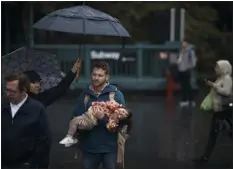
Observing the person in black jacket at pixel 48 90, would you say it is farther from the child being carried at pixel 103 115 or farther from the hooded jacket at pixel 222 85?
the hooded jacket at pixel 222 85

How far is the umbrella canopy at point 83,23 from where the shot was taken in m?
4.95

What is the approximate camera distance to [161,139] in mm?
9070

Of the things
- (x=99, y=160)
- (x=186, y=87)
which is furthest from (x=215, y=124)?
(x=186, y=87)

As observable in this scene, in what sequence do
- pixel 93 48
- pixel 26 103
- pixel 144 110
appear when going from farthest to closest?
1. pixel 93 48
2. pixel 144 110
3. pixel 26 103

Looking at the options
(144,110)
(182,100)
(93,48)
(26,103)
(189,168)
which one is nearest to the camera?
(26,103)

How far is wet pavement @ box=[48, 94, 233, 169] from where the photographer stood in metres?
Answer: 7.34

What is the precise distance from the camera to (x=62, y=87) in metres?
5.16

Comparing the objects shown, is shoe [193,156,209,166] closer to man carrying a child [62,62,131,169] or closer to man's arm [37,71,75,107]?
man carrying a child [62,62,131,169]

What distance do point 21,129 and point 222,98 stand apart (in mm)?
3413

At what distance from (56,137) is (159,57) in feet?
23.4

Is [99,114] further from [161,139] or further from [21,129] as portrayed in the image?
[161,139]

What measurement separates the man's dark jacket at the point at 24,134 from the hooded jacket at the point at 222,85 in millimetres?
3141

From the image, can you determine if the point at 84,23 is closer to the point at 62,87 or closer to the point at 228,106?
the point at 62,87

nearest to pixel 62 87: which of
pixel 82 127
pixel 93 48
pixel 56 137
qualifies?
pixel 82 127
